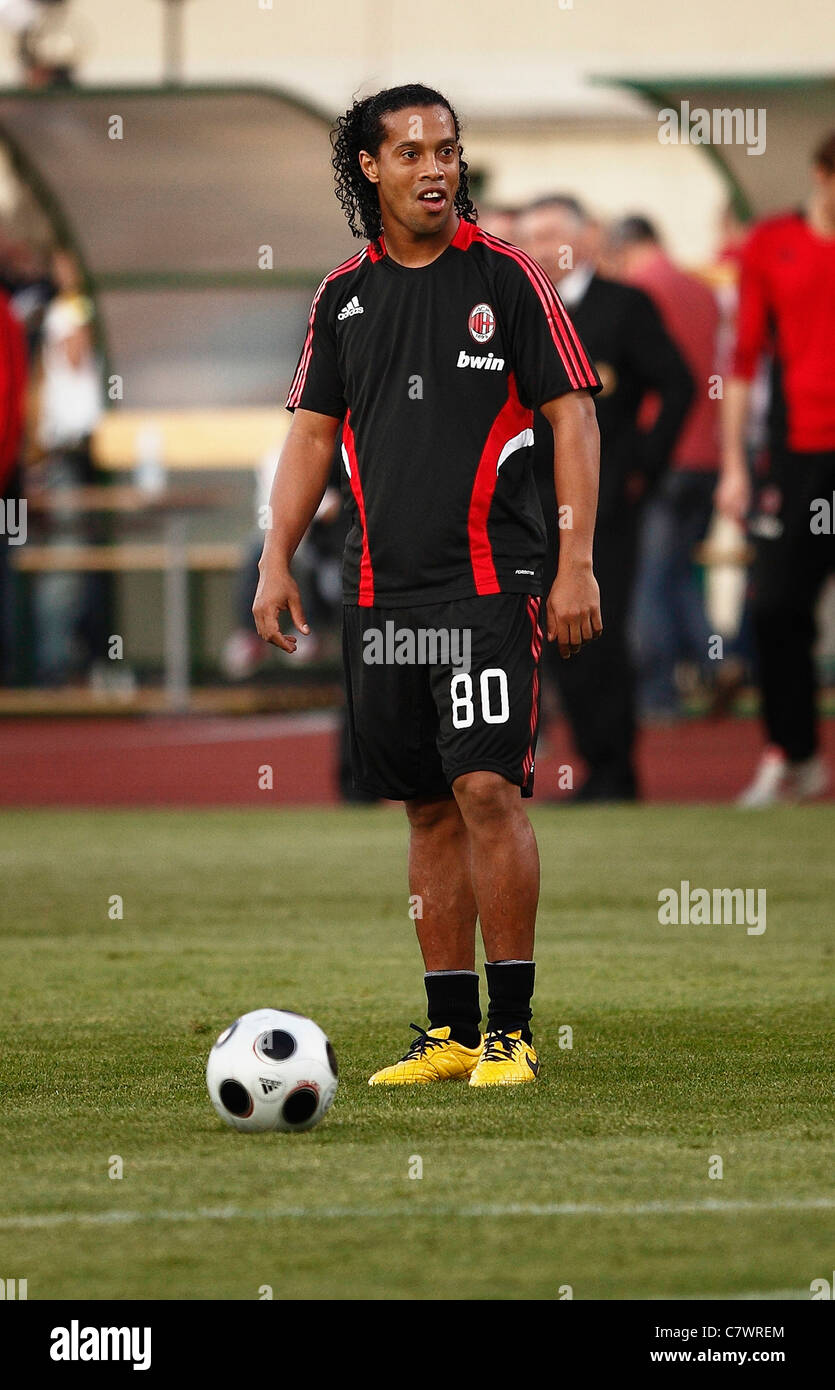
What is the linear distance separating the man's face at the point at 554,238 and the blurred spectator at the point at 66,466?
7.68m

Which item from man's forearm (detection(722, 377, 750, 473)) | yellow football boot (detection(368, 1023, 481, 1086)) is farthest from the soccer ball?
man's forearm (detection(722, 377, 750, 473))

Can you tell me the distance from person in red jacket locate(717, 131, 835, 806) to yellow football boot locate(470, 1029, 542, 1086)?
5.91m

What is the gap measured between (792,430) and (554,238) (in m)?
1.39

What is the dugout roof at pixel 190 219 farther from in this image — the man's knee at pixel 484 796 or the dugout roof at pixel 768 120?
the man's knee at pixel 484 796

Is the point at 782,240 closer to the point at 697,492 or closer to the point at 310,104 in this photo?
the point at 697,492

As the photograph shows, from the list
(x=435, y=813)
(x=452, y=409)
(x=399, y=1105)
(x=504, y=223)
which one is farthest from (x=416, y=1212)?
(x=504, y=223)

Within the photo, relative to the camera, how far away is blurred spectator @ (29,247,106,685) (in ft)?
58.1

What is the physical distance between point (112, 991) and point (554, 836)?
13.3ft

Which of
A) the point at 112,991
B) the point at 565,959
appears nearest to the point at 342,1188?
the point at 112,991

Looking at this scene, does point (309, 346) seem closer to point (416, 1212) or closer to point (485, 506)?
point (485, 506)

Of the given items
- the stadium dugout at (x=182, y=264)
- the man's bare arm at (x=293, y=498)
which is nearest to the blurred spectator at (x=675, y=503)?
the stadium dugout at (x=182, y=264)

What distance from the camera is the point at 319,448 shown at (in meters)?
5.42

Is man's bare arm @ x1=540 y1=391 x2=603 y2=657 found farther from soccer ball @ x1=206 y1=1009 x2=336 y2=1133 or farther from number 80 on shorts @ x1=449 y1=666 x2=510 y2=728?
soccer ball @ x1=206 y1=1009 x2=336 y2=1133

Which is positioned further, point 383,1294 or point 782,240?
point 782,240
